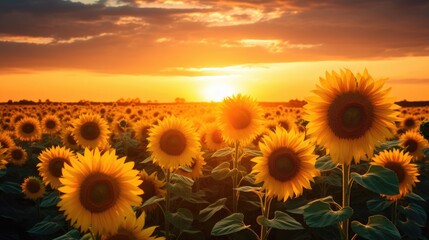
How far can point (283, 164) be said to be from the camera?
5555 millimetres

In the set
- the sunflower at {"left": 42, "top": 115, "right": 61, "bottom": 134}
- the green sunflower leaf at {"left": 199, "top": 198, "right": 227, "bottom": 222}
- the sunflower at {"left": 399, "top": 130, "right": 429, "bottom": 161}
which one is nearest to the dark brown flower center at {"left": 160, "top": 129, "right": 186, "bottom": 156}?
the green sunflower leaf at {"left": 199, "top": 198, "right": 227, "bottom": 222}

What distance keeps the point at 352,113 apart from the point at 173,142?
326cm

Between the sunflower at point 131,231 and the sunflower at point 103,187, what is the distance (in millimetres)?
48

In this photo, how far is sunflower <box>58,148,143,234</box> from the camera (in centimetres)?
396

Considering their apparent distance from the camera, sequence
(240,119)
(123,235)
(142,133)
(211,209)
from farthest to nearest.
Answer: (142,133) → (240,119) → (211,209) → (123,235)

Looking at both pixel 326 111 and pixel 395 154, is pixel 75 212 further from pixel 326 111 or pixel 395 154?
pixel 395 154

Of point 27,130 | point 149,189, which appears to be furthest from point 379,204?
point 27,130

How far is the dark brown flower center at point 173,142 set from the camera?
23.8ft

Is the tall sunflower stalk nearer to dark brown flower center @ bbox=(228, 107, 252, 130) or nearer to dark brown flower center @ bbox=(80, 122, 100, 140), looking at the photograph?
dark brown flower center @ bbox=(228, 107, 252, 130)

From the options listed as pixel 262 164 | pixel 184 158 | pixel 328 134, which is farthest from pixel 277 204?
pixel 328 134

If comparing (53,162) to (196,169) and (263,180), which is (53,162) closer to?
(196,169)

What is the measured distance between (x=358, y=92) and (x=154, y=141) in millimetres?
3497

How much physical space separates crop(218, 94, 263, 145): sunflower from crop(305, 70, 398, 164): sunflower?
11.4ft

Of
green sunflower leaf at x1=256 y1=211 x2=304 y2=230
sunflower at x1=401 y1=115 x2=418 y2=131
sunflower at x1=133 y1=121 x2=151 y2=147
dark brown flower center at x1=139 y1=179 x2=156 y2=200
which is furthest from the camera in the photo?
sunflower at x1=401 y1=115 x2=418 y2=131
